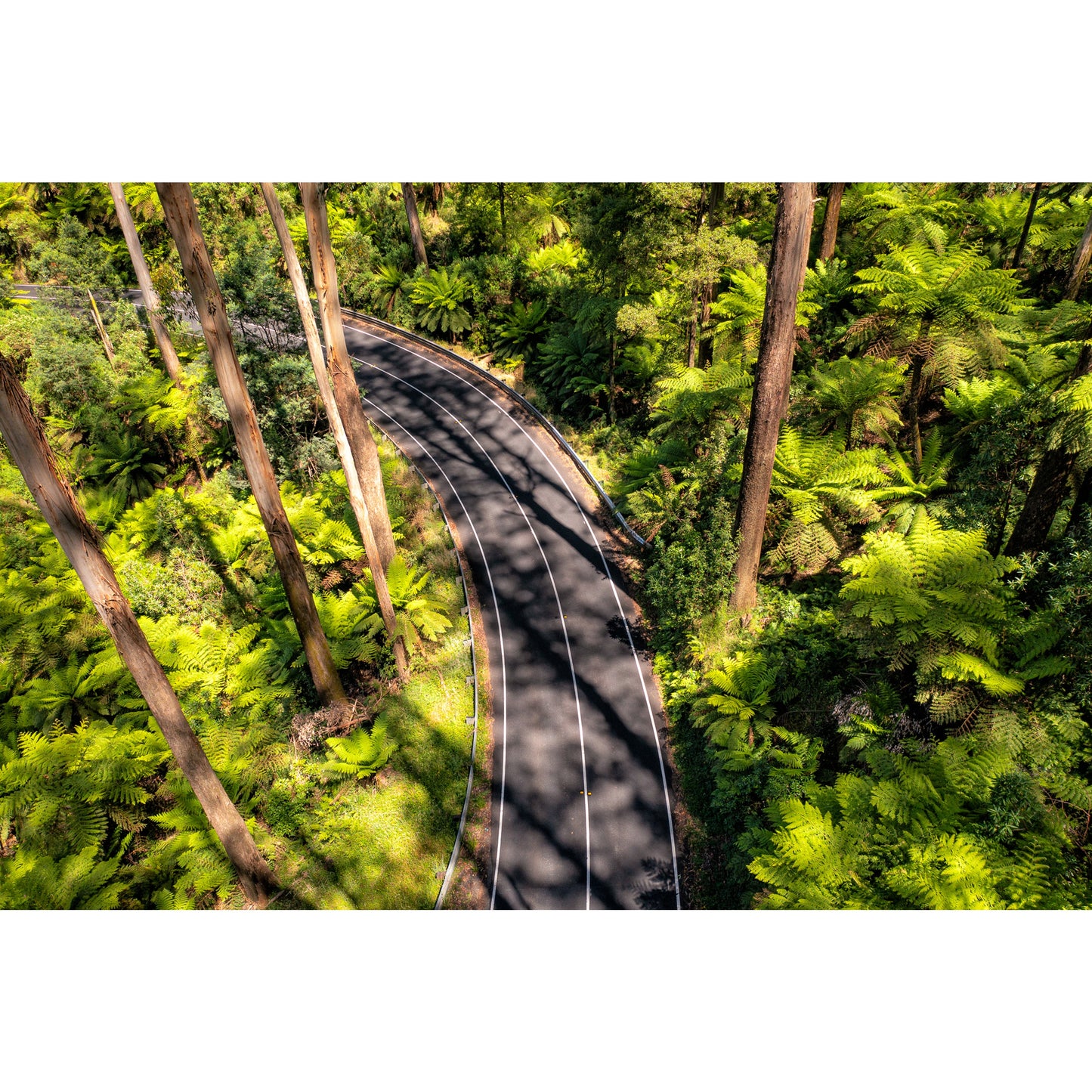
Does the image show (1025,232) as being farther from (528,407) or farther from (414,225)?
(414,225)

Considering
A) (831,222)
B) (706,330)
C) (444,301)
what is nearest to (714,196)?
(706,330)

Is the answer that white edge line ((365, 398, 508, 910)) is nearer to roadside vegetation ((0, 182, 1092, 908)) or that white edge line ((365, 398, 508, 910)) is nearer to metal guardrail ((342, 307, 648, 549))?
roadside vegetation ((0, 182, 1092, 908))

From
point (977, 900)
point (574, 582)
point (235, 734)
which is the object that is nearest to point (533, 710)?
point (574, 582)

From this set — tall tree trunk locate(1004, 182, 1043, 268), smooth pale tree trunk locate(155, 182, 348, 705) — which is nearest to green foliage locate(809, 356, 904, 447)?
tall tree trunk locate(1004, 182, 1043, 268)

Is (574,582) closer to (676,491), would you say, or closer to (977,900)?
(676,491)

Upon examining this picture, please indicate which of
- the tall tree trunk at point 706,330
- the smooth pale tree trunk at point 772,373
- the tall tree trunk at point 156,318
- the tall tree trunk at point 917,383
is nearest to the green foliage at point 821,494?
the smooth pale tree trunk at point 772,373
